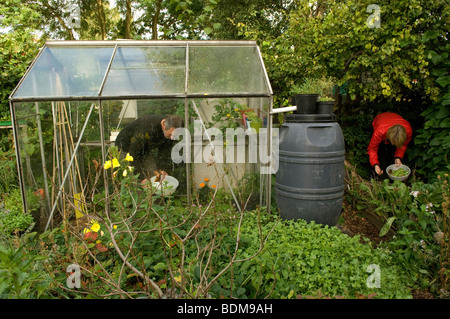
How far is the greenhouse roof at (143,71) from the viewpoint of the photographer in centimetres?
→ 377

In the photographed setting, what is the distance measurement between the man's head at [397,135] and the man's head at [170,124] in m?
2.88

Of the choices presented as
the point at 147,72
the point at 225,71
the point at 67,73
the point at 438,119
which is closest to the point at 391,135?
the point at 438,119

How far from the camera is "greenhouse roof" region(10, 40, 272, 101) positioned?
377 centimetres

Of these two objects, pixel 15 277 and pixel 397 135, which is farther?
pixel 397 135

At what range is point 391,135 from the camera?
4535 millimetres

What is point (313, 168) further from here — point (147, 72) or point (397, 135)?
point (147, 72)

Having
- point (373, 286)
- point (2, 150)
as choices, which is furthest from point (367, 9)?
point (2, 150)

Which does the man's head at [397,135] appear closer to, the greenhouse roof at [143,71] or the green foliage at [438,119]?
the green foliage at [438,119]

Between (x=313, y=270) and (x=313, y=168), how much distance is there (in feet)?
4.27

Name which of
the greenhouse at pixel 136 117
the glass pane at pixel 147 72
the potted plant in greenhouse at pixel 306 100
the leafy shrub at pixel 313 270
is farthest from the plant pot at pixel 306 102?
the leafy shrub at pixel 313 270

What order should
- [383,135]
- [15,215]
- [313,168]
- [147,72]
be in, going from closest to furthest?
[313,168], [15,215], [147,72], [383,135]

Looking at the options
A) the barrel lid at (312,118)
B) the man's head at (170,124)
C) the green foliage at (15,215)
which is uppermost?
the barrel lid at (312,118)

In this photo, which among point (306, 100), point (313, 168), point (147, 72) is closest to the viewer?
point (313, 168)

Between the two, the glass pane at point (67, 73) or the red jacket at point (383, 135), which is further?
the red jacket at point (383, 135)
